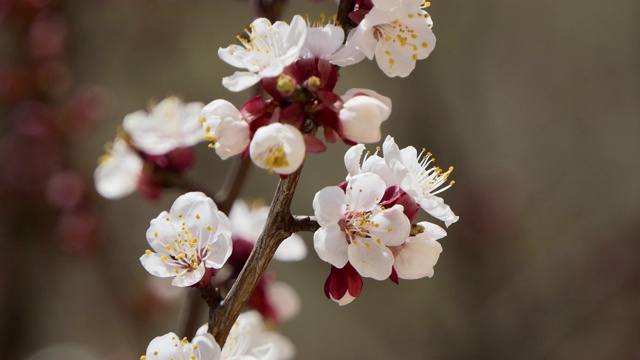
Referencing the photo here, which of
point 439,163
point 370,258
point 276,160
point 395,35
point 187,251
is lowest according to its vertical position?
point 439,163

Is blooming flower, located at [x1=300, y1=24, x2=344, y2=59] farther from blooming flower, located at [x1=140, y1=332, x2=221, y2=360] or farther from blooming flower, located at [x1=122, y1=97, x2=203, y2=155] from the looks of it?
blooming flower, located at [x1=122, y1=97, x2=203, y2=155]

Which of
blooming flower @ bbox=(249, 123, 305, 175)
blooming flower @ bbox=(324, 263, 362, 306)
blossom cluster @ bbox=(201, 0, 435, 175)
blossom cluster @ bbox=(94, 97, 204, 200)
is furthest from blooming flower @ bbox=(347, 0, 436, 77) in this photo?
blossom cluster @ bbox=(94, 97, 204, 200)

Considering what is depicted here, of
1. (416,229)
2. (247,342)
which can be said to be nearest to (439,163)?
(247,342)

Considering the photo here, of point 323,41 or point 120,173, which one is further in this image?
point 120,173

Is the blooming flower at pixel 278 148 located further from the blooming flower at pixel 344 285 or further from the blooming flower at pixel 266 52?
the blooming flower at pixel 344 285

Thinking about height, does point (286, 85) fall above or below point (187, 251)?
above

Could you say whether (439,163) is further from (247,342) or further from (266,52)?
(266,52)

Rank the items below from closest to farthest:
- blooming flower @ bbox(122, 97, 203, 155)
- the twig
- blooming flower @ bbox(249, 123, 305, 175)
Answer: blooming flower @ bbox(249, 123, 305, 175)
the twig
blooming flower @ bbox(122, 97, 203, 155)
